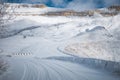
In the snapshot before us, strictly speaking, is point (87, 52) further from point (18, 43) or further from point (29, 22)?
point (29, 22)

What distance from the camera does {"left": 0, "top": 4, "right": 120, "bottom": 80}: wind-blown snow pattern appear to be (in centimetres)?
1159

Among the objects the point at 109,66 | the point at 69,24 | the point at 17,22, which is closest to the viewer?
the point at 109,66

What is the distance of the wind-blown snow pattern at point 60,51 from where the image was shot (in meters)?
11.6

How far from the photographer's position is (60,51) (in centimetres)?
3281

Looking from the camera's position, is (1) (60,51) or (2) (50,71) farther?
(1) (60,51)

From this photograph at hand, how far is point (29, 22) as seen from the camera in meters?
67.3

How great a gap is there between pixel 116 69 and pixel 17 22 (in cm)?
5891

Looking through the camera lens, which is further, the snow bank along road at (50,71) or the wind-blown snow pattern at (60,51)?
the wind-blown snow pattern at (60,51)

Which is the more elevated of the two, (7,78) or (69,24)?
(7,78)

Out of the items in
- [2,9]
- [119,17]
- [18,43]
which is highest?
[2,9]

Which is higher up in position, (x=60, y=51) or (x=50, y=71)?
(x=50, y=71)

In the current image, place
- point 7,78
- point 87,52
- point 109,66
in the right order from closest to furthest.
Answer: point 7,78 < point 109,66 < point 87,52

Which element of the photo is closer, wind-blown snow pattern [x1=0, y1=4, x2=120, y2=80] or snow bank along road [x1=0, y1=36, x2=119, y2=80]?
snow bank along road [x1=0, y1=36, x2=119, y2=80]

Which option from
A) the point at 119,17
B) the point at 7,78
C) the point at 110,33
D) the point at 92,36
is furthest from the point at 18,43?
the point at 7,78
